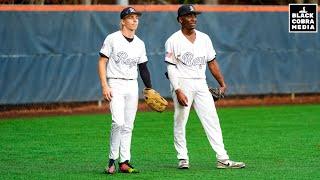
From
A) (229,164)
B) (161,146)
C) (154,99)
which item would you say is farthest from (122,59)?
(161,146)

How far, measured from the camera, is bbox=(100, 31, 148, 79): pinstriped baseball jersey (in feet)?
40.5

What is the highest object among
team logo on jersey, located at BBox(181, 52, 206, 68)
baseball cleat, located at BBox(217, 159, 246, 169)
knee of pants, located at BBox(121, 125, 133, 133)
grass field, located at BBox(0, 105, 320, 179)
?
team logo on jersey, located at BBox(181, 52, 206, 68)

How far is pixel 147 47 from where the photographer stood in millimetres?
24203

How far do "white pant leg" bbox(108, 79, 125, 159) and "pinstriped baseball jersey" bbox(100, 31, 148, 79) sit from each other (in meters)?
0.19

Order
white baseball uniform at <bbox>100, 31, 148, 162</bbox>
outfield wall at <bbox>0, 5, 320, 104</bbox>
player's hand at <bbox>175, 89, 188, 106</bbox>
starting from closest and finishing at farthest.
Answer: white baseball uniform at <bbox>100, 31, 148, 162</bbox> → player's hand at <bbox>175, 89, 188, 106</bbox> → outfield wall at <bbox>0, 5, 320, 104</bbox>

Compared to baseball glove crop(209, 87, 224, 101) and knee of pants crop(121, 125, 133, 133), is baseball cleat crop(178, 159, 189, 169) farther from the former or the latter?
baseball glove crop(209, 87, 224, 101)

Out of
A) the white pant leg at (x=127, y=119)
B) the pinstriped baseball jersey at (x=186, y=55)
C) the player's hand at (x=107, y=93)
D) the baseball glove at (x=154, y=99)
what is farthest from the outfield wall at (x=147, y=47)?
the player's hand at (x=107, y=93)

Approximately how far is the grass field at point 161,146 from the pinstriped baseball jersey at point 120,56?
121 centimetres

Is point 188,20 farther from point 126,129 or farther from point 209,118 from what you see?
point 126,129

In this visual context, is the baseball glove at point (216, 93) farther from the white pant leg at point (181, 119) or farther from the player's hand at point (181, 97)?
the player's hand at point (181, 97)

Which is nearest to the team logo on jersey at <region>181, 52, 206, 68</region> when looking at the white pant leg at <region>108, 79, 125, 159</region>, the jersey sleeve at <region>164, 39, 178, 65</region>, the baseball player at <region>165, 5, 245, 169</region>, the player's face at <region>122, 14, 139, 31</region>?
the baseball player at <region>165, 5, 245, 169</region>

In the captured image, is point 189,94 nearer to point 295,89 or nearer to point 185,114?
point 185,114

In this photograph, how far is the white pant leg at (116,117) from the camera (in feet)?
40.0

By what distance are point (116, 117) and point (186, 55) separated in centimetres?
122
